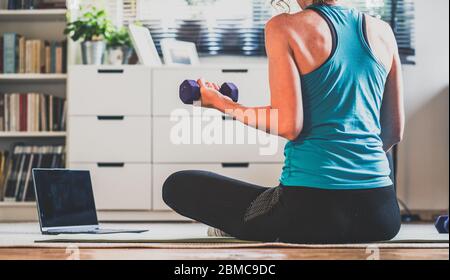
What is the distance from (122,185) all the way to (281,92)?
184 cm

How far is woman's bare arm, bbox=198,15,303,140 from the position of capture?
1.56m

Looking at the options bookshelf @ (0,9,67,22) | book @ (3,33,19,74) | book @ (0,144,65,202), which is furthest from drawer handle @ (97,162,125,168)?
bookshelf @ (0,9,67,22)

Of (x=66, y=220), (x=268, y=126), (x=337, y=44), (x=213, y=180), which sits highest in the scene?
(x=337, y=44)

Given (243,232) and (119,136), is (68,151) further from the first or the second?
(243,232)

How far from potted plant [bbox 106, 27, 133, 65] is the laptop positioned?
1.07 metres

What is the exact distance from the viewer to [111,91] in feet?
11.0

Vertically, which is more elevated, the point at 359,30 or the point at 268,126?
the point at 359,30

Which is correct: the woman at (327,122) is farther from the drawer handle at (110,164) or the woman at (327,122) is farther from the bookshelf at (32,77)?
Result: the bookshelf at (32,77)

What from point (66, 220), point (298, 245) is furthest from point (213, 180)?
point (66, 220)

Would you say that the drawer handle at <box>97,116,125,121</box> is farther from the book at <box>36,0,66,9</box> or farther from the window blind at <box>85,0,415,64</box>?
the book at <box>36,0,66,9</box>

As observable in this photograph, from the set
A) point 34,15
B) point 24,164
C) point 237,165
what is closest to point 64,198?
point 237,165

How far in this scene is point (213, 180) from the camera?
69.8 inches

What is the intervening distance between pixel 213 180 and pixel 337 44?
1.41ft

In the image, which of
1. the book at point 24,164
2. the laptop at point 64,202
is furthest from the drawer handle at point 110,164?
the laptop at point 64,202
